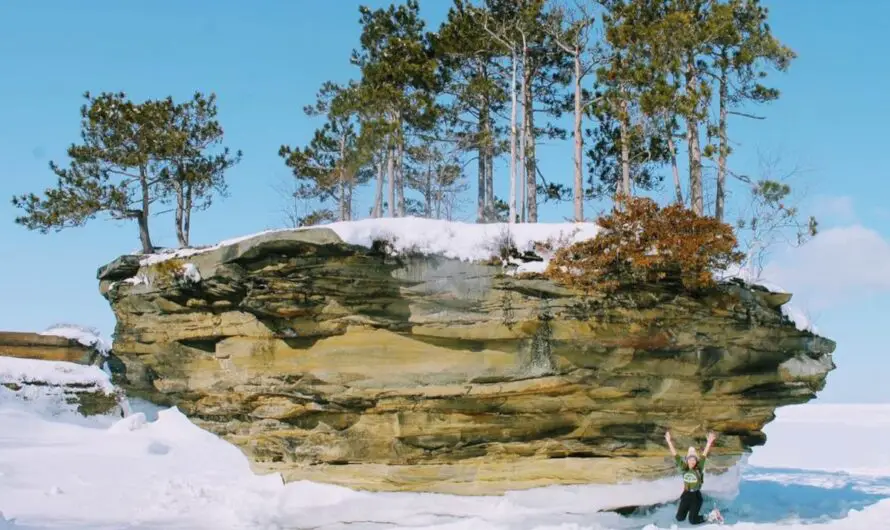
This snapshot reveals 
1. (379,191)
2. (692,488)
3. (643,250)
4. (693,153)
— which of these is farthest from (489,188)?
(692,488)

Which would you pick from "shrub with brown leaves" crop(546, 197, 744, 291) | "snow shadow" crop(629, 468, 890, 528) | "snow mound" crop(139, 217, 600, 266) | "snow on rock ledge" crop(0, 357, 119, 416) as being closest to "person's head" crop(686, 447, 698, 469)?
"snow shadow" crop(629, 468, 890, 528)

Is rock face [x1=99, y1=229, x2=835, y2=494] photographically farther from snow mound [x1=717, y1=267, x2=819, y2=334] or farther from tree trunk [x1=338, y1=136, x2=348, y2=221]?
tree trunk [x1=338, y1=136, x2=348, y2=221]

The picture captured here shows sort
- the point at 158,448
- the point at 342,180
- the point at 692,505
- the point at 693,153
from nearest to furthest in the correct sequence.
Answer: the point at 692,505, the point at 693,153, the point at 158,448, the point at 342,180

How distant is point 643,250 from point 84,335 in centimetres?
2647

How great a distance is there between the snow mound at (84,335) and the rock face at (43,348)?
212 mm

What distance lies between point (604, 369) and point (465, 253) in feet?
13.4

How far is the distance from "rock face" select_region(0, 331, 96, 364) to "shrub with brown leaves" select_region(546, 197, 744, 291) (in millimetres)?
24351

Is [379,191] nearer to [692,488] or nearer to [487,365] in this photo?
[487,365]

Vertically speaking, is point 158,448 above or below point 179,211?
below

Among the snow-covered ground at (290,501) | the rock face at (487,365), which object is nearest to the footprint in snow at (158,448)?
the snow-covered ground at (290,501)

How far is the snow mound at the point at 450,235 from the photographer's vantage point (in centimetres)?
1588

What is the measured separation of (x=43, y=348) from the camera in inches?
1221

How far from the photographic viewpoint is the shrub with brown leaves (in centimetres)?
1534

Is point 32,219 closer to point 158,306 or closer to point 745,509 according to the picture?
point 158,306
